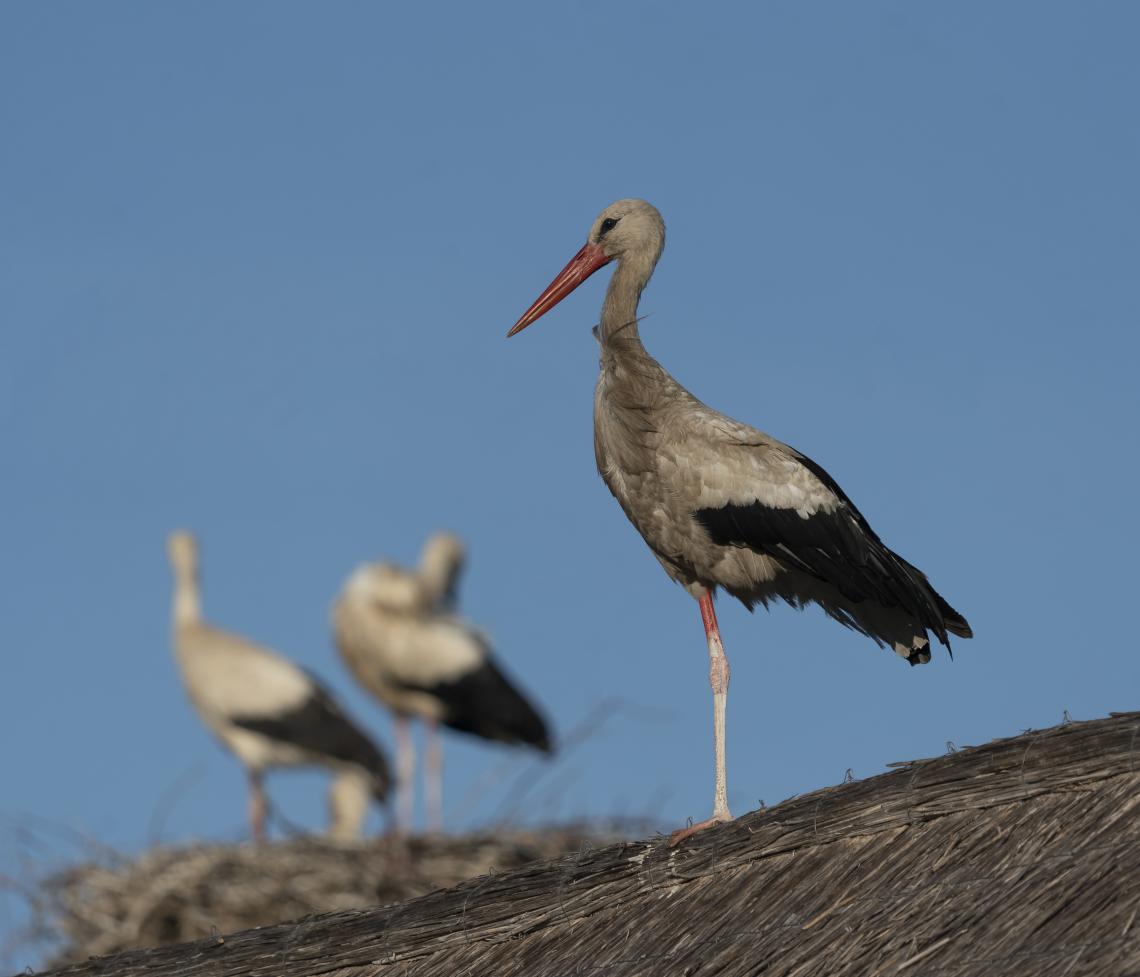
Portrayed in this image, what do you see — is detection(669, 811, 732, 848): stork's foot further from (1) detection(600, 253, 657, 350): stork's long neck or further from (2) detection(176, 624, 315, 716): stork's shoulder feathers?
(2) detection(176, 624, 315, 716): stork's shoulder feathers

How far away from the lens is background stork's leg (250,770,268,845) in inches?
498

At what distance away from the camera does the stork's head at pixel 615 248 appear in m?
6.85

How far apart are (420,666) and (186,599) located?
1719mm

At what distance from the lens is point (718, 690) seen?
246 inches

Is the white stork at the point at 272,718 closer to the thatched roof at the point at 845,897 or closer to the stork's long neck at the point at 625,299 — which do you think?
the stork's long neck at the point at 625,299

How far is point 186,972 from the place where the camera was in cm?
577

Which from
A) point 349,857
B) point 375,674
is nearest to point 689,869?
point 349,857

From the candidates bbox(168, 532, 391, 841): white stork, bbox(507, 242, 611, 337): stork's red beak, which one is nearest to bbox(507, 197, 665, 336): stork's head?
bbox(507, 242, 611, 337): stork's red beak

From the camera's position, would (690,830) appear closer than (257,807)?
Yes

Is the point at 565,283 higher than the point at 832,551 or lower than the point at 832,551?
higher

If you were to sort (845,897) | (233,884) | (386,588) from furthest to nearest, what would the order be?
1. (386,588)
2. (233,884)
3. (845,897)

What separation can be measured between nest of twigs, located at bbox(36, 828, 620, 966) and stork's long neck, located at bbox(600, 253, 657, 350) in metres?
5.08

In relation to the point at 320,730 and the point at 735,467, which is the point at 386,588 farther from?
the point at 735,467

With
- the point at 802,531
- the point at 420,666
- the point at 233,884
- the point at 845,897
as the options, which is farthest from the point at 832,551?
the point at 420,666
